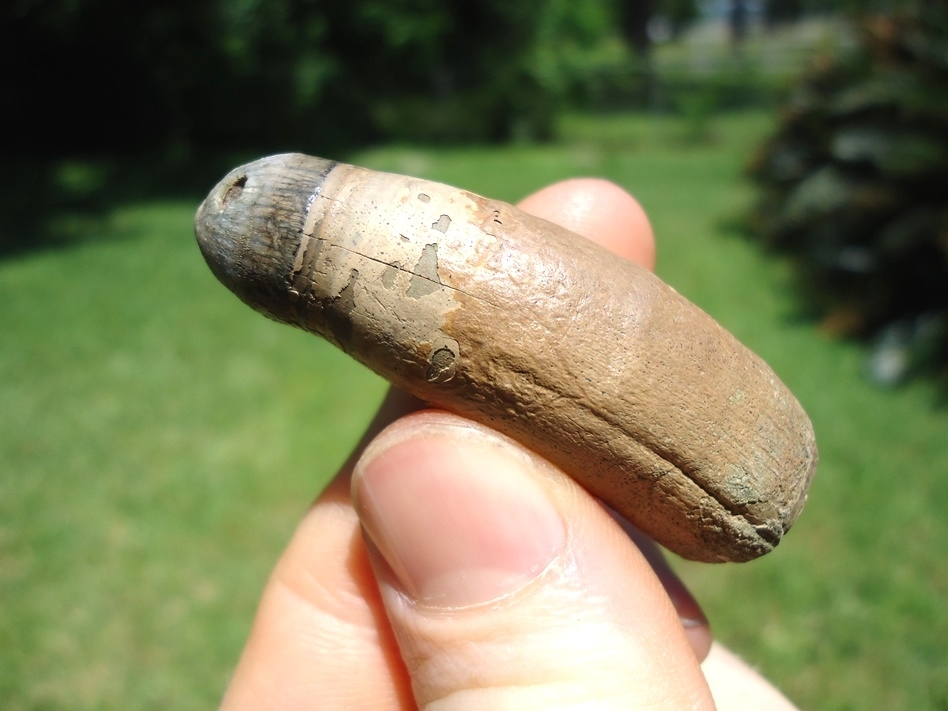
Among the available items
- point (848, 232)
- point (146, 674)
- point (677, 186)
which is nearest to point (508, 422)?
point (146, 674)

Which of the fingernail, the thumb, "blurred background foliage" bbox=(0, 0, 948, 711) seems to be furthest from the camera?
"blurred background foliage" bbox=(0, 0, 948, 711)

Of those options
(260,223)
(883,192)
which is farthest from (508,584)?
(883,192)

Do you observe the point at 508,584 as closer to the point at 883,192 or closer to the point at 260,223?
the point at 260,223

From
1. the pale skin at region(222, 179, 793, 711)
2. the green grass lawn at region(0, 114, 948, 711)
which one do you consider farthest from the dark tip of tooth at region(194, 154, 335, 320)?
the green grass lawn at region(0, 114, 948, 711)

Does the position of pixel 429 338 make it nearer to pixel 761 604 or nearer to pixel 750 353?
pixel 750 353

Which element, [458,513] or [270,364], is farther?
[270,364]

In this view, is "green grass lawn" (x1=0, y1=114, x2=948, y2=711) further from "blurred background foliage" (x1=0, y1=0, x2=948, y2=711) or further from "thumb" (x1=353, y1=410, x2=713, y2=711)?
"thumb" (x1=353, y1=410, x2=713, y2=711)

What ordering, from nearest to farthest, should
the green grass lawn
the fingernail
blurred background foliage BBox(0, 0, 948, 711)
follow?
1. the fingernail
2. the green grass lawn
3. blurred background foliage BBox(0, 0, 948, 711)
